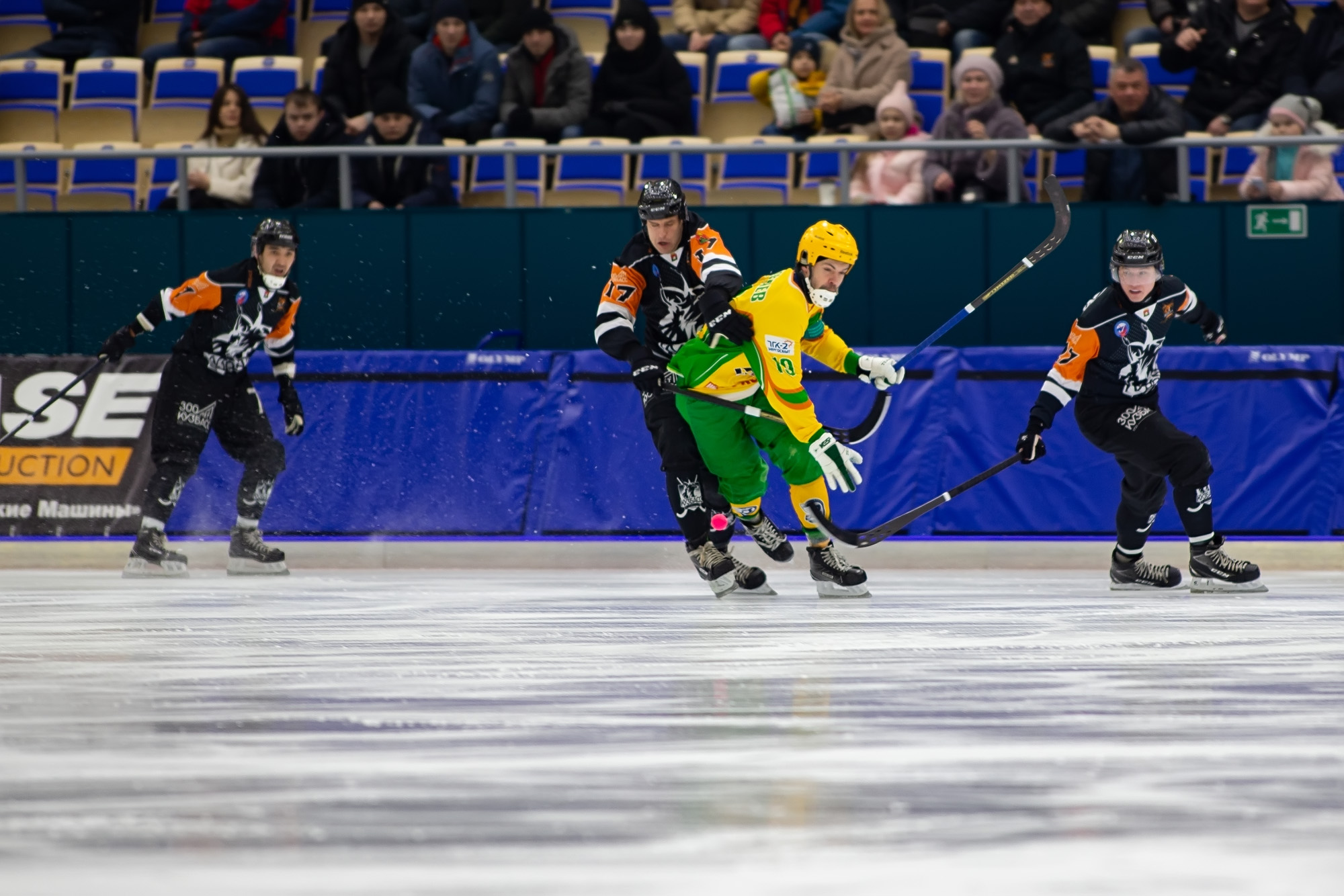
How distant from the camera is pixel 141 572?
10000 mm

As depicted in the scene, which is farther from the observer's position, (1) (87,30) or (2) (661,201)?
(1) (87,30)

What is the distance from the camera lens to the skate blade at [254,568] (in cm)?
1020

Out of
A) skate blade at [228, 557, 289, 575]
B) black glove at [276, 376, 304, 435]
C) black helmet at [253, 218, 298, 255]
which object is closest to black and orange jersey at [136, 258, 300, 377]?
black helmet at [253, 218, 298, 255]

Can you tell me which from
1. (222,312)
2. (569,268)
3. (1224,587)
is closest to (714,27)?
(569,268)

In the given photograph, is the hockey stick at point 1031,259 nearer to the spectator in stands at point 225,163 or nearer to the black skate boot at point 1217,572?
the black skate boot at point 1217,572

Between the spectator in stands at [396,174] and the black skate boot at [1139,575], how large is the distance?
5.74m

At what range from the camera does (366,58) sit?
1335cm

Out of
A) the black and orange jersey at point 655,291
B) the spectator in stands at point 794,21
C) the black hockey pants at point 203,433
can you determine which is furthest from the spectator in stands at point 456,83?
the black and orange jersey at point 655,291

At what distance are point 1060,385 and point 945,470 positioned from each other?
1931 millimetres

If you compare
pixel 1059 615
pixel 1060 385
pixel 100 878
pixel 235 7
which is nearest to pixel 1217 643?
pixel 1059 615

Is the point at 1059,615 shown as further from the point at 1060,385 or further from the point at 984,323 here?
the point at 984,323

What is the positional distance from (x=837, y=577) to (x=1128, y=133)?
16.4 ft

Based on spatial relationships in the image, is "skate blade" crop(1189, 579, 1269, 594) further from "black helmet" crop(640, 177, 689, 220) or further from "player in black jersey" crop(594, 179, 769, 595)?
"black helmet" crop(640, 177, 689, 220)

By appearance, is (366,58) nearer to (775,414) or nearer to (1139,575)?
(775,414)
